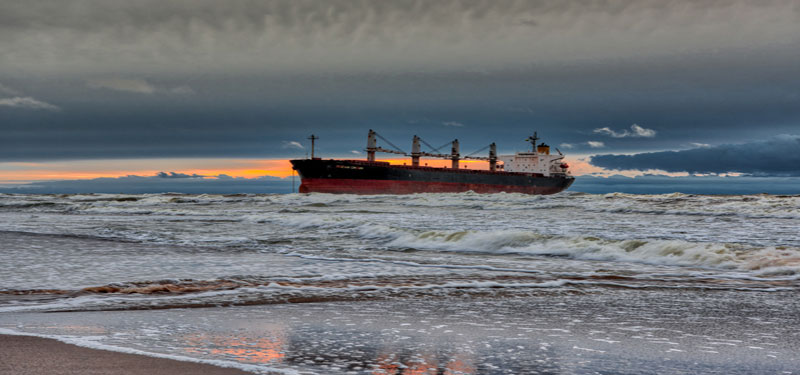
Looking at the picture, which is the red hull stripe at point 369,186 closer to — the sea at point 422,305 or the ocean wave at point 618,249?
the ocean wave at point 618,249

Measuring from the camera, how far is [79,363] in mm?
2945

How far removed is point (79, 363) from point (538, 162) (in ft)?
288

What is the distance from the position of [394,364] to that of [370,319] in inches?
61.4

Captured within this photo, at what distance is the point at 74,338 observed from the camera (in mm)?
3594

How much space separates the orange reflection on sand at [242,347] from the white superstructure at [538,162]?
85653 mm

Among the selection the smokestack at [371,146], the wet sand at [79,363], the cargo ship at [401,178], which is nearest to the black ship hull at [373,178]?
the cargo ship at [401,178]

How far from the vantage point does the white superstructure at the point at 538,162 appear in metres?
87.3

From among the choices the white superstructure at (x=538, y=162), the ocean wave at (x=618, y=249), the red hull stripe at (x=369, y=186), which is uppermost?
the white superstructure at (x=538, y=162)

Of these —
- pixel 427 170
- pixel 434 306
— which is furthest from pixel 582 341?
pixel 427 170

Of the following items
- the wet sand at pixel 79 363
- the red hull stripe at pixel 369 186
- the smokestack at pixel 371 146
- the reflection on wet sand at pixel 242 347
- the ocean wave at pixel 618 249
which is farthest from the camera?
the smokestack at pixel 371 146

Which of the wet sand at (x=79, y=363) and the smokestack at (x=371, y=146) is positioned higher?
the smokestack at (x=371, y=146)

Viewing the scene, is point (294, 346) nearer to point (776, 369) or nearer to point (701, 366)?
point (701, 366)

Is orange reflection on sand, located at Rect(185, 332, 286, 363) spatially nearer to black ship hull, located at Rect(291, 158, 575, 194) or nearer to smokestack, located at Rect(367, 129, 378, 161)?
black ship hull, located at Rect(291, 158, 575, 194)

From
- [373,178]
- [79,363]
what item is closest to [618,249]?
[79,363]
